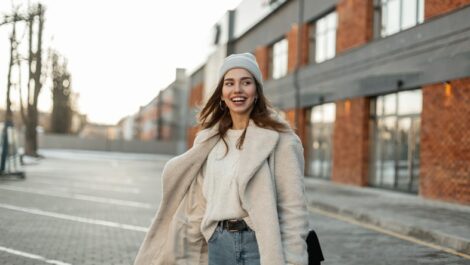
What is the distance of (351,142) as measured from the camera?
19062mm

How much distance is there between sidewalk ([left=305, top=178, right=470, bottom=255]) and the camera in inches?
349

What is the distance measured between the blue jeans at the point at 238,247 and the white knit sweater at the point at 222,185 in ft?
0.20

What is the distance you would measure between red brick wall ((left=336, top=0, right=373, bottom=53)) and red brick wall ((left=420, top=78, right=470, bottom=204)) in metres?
4.14

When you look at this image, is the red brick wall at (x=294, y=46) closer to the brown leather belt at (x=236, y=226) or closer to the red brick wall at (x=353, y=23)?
the red brick wall at (x=353, y=23)

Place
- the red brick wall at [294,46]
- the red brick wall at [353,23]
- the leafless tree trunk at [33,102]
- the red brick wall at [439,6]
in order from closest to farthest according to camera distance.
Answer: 1. the red brick wall at [439,6]
2. the red brick wall at [353,23]
3. the red brick wall at [294,46]
4. the leafless tree trunk at [33,102]

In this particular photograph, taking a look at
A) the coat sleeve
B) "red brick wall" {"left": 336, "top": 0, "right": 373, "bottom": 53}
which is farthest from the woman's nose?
"red brick wall" {"left": 336, "top": 0, "right": 373, "bottom": 53}

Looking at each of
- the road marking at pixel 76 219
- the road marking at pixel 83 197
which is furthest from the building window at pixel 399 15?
the road marking at pixel 76 219

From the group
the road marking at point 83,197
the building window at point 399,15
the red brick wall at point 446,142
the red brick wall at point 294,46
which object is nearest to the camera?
the road marking at point 83,197

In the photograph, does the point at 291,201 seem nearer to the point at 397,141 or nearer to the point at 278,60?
the point at 397,141

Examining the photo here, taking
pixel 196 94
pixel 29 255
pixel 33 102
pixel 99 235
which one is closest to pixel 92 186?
pixel 99 235

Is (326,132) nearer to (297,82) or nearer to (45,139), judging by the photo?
(297,82)

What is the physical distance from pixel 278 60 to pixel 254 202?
25.1 metres

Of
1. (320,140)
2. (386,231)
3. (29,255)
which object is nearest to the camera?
(29,255)

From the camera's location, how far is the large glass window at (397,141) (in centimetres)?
1577
